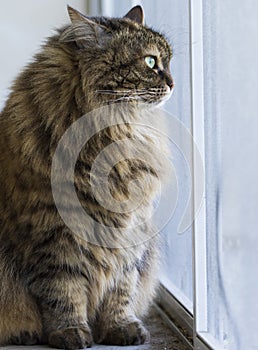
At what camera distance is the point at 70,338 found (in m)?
1.67

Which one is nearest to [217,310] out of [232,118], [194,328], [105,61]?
[194,328]

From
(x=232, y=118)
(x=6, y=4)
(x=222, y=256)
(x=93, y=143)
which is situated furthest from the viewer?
(x=6, y=4)

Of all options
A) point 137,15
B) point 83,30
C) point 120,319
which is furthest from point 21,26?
point 120,319

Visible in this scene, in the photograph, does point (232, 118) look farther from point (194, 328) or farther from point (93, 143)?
point (194, 328)

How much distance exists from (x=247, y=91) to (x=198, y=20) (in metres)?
0.43

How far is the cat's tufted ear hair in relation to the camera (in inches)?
64.1

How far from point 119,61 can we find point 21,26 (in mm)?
1589

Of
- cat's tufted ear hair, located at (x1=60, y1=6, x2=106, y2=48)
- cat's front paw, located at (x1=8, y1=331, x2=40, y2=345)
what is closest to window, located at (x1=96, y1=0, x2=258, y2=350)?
cat's tufted ear hair, located at (x1=60, y1=6, x2=106, y2=48)

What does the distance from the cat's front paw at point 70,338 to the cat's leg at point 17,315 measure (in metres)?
0.07

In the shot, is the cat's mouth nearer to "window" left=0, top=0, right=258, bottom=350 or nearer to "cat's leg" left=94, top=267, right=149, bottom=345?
"window" left=0, top=0, right=258, bottom=350

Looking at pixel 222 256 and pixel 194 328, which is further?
pixel 194 328

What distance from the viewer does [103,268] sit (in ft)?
5.62

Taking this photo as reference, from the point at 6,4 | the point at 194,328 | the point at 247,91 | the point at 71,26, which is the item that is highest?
the point at 6,4

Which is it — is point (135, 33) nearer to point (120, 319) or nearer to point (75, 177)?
point (75, 177)
